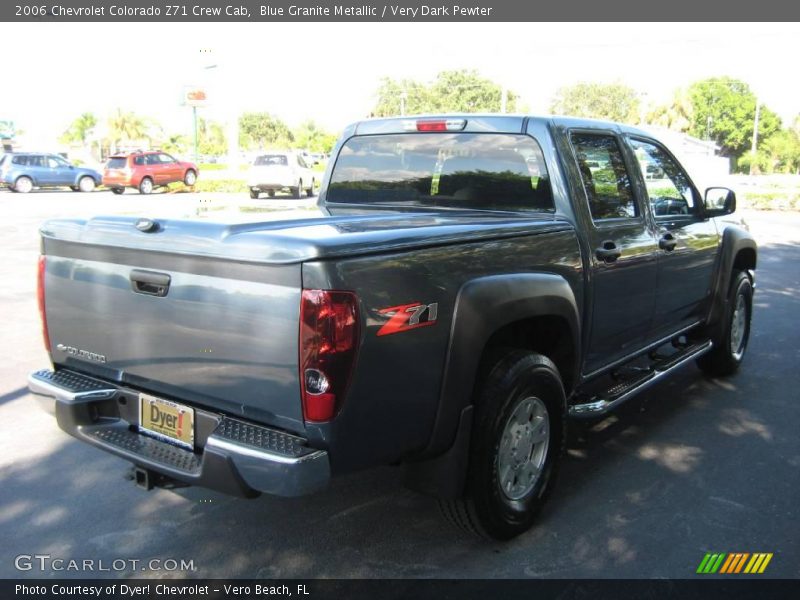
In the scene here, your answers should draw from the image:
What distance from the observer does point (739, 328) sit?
20.6 feet

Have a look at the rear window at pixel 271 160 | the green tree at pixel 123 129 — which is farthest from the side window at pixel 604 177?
the green tree at pixel 123 129

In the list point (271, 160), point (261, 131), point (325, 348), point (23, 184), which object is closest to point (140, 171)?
point (23, 184)

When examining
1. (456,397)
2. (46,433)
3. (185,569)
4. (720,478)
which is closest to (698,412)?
(720,478)

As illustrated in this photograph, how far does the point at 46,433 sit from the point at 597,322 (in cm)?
356

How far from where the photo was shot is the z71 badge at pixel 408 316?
2.66 metres

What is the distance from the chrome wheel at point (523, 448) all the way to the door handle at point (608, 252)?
3.05 ft

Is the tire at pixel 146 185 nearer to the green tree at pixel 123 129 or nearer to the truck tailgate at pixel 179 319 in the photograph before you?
the truck tailgate at pixel 179 319

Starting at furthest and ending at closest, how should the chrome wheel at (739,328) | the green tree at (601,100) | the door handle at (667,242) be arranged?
1. the green tree at (601,100)
2. the chrome wheel at (739,328)
3. the door handle at (667,242)

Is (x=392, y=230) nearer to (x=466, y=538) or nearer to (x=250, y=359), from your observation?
(x=250, y=359)

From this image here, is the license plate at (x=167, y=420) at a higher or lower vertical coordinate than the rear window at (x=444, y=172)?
lower

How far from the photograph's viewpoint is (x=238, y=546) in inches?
134

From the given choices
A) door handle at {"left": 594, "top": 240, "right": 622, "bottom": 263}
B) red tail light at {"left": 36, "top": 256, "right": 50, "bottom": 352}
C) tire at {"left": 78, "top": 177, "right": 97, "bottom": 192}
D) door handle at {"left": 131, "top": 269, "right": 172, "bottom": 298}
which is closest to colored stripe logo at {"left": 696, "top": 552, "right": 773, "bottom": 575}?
door handle at {"left": 594, "top": 240, "right": 622, "bottom": 263}

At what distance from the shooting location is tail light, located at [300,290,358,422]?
2.50 meters

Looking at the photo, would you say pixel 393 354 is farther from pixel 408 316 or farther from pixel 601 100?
pixel 601 100
